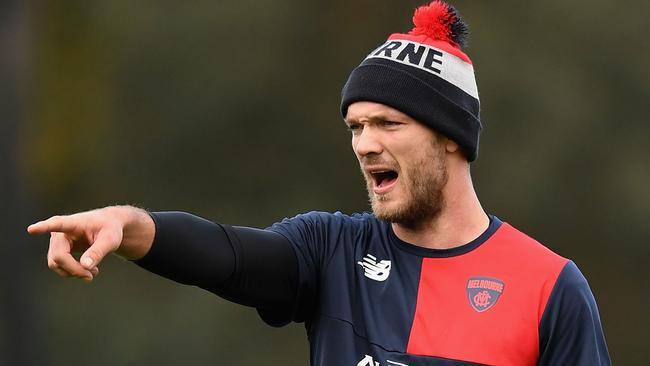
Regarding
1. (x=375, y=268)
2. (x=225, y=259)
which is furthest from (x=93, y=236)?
(x=375, y=268)

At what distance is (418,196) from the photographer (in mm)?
4203

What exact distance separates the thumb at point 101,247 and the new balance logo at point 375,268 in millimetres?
949

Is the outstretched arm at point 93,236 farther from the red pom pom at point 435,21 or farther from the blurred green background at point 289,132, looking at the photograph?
the blurred green background at point 289,132

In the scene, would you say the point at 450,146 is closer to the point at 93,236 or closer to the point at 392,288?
the point at 392,288

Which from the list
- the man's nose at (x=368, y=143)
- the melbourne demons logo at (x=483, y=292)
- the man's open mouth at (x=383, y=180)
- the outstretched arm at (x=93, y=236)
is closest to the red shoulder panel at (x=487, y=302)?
the melbourne demons logo at (x=483, y=292)

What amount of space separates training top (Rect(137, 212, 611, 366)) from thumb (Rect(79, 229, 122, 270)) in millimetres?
323

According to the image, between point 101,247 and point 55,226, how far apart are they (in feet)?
0.45

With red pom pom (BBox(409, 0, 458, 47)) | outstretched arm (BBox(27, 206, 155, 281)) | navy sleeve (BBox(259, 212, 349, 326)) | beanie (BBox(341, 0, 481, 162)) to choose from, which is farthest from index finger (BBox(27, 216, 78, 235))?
red pom pom (BBox(409, 0, 458, 47))

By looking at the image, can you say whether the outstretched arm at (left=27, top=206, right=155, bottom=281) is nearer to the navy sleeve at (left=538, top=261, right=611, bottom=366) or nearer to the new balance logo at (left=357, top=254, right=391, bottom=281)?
the new balance logo at (left=357, top=254, right=391, bottom=281)

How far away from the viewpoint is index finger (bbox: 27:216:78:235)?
3277 mm

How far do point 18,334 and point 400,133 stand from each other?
6.32 m

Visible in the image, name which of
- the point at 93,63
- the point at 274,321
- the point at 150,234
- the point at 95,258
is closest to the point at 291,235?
the point at 274,321

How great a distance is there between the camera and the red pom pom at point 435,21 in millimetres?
4426

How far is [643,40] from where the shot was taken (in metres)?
12.1
